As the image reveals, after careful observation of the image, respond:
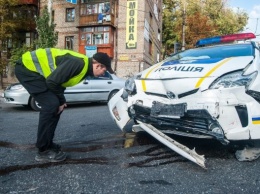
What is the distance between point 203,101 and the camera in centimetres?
281

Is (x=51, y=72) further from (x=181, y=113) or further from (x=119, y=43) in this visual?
(x=119, y=43)

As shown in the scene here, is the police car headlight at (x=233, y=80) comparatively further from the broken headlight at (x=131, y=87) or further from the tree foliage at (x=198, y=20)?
the tree foliage at (x=198, y=20)

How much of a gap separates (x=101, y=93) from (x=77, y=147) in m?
5.73

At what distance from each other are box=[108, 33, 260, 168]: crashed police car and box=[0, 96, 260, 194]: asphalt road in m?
0.26

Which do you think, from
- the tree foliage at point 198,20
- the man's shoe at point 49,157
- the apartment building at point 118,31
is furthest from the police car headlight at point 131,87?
the tree foliage at point 198,20

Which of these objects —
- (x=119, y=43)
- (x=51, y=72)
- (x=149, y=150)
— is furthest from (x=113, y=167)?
(x=119, y=43)

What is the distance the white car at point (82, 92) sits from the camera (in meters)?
7.70

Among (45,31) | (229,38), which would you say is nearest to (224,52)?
(229,38)

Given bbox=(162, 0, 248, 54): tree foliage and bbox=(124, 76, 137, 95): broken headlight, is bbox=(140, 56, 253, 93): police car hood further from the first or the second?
bbox=(162, 0, 248, 54): tree foliage

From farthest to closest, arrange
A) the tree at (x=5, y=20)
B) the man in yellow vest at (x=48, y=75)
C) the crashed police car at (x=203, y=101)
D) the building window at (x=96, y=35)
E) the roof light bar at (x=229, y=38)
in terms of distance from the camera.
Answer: the building window at (x=96, y=35) < the tree at (x=5, y=20) < the roof light bar at (x=229, y=38) < the man in yellow vest at (x=48, y=75) < the crashed police car at (x=203, y=101)

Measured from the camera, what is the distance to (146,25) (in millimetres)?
24969

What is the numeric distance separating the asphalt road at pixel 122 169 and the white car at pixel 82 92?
3746 millimetres

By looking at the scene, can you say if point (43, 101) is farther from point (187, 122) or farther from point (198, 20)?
point (198, 20)

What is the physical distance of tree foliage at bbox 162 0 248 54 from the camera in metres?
33.0
